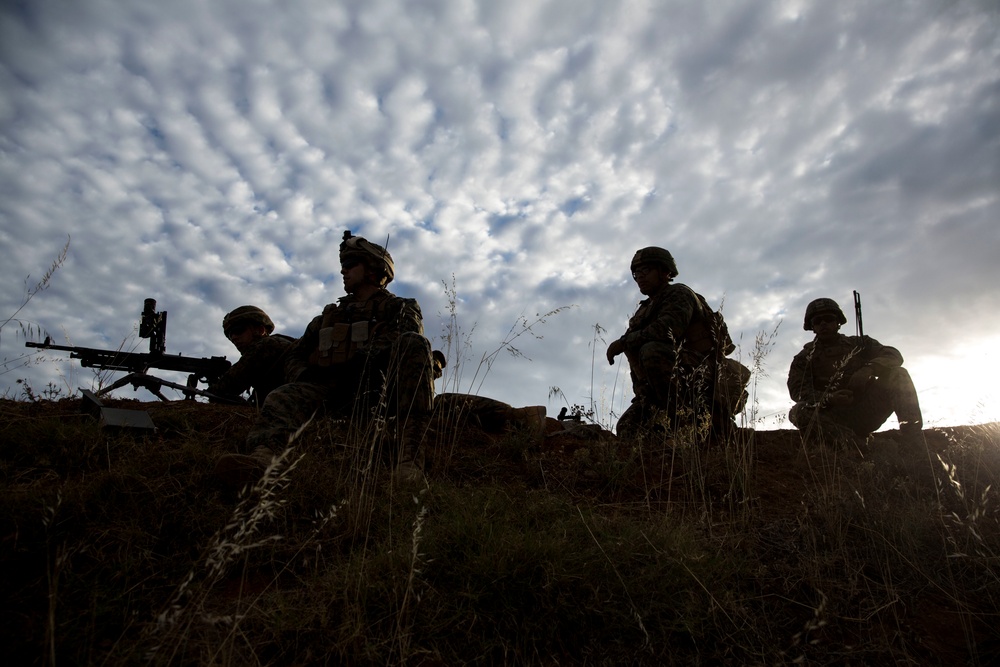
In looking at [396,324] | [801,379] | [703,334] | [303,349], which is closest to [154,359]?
[303,349]

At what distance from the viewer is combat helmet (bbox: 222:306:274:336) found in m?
6.20

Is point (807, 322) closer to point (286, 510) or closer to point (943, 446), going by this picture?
point (943, 446)

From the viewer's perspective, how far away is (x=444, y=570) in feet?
8.80

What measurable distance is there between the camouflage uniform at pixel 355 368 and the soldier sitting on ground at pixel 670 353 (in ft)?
7.21

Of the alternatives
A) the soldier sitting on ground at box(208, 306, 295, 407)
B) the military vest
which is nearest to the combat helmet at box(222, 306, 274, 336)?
the soldier sitting on ground at box(208, 306, 295, 407)

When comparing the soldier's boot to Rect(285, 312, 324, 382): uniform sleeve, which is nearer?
Rect(285, 312, 324, 382): uniform sleeve

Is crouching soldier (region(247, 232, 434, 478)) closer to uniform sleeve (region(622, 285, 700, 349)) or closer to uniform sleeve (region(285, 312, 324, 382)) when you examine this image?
uniform sleeve (region(285, 312, 324, 382))

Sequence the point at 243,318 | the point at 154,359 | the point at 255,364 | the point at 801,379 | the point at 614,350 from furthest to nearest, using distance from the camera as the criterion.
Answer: the point at 154,359 → the point at 801,379 → the point at 614,350 → the point at 243,318 → the point at 255,364

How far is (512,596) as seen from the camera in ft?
8.41

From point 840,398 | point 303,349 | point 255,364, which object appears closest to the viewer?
point 303,349

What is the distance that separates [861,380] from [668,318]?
266cm

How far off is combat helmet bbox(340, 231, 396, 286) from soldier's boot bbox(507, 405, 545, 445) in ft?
5.89

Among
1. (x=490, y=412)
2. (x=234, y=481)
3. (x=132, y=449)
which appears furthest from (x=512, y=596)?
(x=490, y=412)

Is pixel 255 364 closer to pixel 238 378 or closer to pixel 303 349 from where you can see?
pixel 238 378
